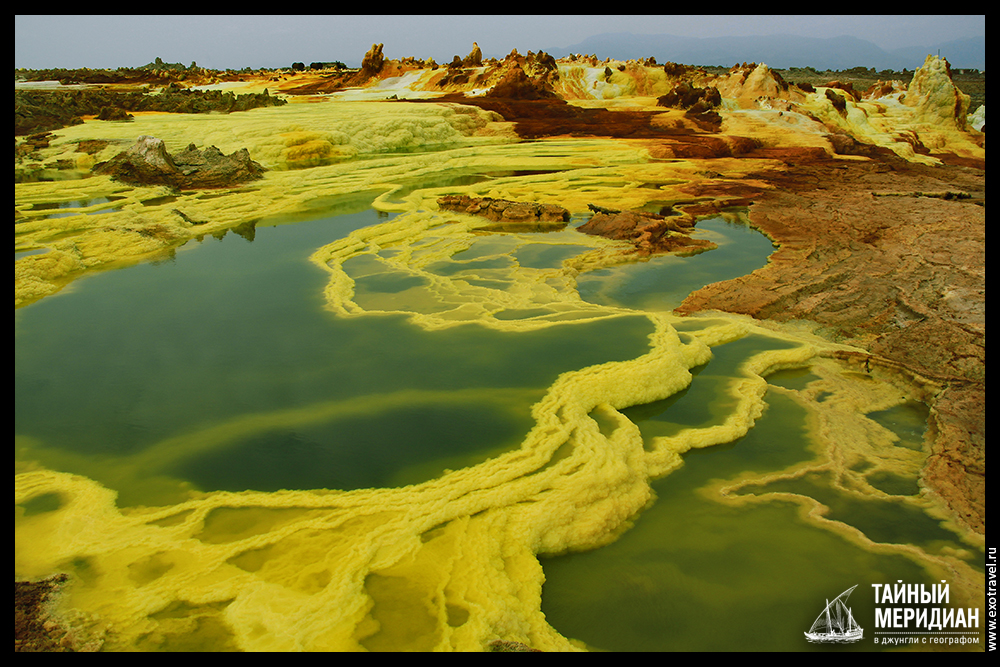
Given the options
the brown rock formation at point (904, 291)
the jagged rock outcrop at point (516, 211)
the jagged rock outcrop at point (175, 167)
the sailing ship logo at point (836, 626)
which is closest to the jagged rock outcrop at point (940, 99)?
the brown rock formation at point (904, 291)

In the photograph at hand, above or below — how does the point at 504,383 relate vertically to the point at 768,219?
below

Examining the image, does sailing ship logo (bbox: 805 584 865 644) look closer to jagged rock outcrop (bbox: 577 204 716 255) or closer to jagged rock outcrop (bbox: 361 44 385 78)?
jagged rock outcrop (bbox: 577 204 716 255)

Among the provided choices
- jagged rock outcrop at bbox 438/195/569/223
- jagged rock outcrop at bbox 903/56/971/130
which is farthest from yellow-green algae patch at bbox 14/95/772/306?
jagged rock outcrop at bbox 903/56/971/130

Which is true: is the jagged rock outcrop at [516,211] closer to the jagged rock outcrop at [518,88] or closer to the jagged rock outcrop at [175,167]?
the jagged rock outcrop at [175,167]

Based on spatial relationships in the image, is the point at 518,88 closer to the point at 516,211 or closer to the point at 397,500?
the point at 516,211

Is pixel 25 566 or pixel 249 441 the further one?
pixel 249 441
